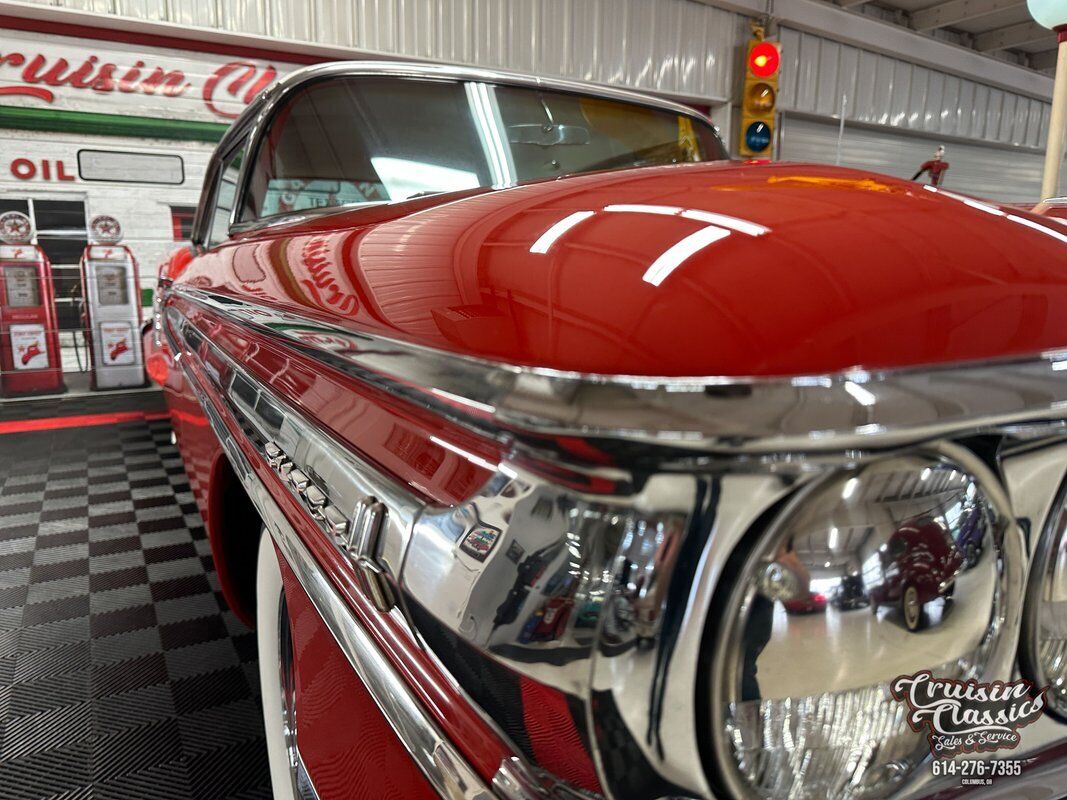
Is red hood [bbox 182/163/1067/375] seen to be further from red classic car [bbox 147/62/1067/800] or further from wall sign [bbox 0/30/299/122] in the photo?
wall sign [bbox 0/30/299/122]

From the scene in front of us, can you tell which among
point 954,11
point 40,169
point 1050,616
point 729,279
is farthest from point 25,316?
point 954,11

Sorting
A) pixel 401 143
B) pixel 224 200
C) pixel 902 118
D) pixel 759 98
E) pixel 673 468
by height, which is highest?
pixel 902 118

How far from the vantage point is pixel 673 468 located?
1.21ft

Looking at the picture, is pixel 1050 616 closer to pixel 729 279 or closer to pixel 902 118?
pixel 729 279

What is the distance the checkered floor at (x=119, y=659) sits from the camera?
Answer: 1.42 metres

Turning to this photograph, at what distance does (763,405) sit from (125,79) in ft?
20.9

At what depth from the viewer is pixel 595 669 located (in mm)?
389

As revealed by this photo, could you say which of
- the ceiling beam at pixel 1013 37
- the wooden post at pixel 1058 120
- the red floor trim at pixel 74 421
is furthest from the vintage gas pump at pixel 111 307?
the ceiling beam at pixel 1013 37

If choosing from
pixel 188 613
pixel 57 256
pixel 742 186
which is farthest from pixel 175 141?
pixel 742 186

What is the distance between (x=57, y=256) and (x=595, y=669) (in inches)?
251

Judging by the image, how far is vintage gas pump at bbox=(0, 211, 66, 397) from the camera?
5160 millimetres

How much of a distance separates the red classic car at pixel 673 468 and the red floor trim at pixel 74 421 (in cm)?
483

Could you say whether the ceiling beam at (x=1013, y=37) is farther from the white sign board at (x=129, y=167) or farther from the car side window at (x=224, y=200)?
the car side window at (x=224, y=200)

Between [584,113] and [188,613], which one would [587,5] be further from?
[188,613]
